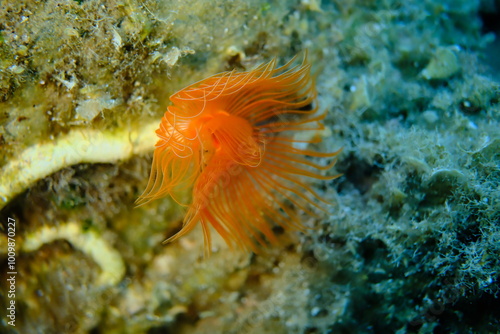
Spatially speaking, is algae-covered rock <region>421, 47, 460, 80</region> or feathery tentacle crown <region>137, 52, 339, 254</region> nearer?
feathery tentacle crown <region>137, 52, 339, 254</region>

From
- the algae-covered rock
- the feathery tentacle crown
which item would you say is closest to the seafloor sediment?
the algae-covered rock

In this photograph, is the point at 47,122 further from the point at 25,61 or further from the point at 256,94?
the point at 256,94

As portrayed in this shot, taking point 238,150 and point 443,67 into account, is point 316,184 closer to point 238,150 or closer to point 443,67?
point 238,150

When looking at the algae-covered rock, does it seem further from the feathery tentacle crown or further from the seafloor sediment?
the feathery tentacle crown

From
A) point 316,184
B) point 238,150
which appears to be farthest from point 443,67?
point 238,150

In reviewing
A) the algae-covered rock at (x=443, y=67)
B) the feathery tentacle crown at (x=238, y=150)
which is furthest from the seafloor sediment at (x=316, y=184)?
the feathery tentacle crown at (x=238, y=150)
